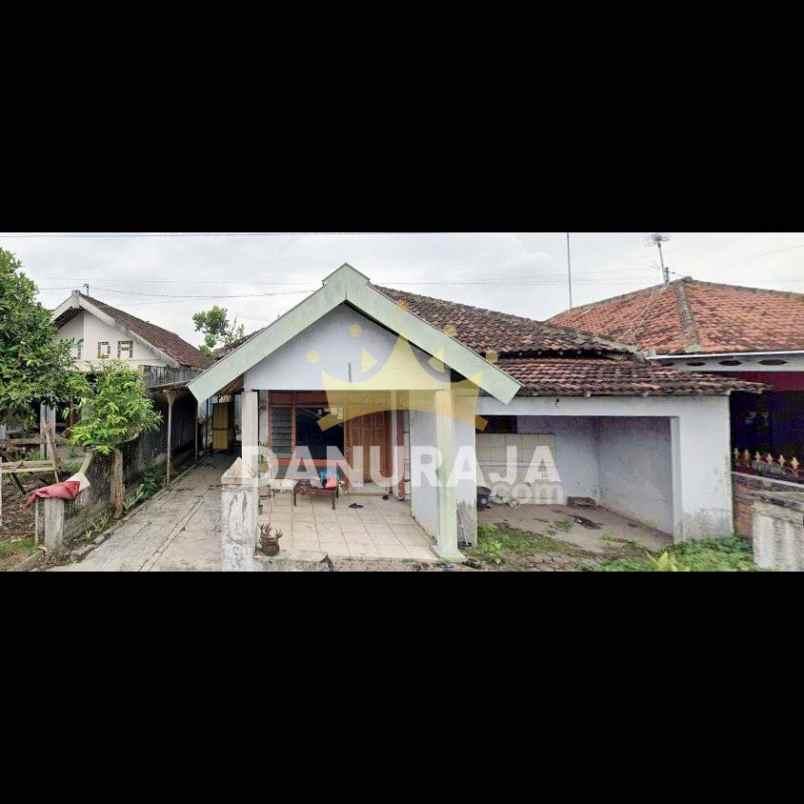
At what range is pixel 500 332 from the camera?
9.33 metres

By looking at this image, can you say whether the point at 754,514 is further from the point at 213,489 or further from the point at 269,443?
the point at 213,489

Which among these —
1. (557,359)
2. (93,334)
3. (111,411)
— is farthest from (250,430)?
(93,334)

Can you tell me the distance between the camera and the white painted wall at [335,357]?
568 centimetres

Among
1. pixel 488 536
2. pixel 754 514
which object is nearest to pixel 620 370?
pixel 754 514

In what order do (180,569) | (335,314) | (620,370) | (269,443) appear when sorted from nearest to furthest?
(180,569), (335,314), (620,370), (269,443)

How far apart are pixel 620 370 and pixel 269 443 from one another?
8311 millimetres

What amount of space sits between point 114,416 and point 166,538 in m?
2.66

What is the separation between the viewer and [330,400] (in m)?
9.77

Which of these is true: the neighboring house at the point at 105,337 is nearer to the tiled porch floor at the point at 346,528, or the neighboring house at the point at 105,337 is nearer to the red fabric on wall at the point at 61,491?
the red fabric on wall at the point at 61,491

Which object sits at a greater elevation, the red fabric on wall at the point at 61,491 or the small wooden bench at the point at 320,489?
the red fabric on wall at the point at 61,491

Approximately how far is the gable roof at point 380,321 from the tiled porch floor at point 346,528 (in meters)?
2.82

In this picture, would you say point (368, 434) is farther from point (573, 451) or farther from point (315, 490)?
point (573, 451)

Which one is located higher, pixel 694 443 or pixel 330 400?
pixel 330 400

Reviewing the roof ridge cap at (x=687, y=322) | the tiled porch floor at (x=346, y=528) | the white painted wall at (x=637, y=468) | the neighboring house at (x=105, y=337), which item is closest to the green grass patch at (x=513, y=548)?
the tiled porch floor at (x=346, y=528)
